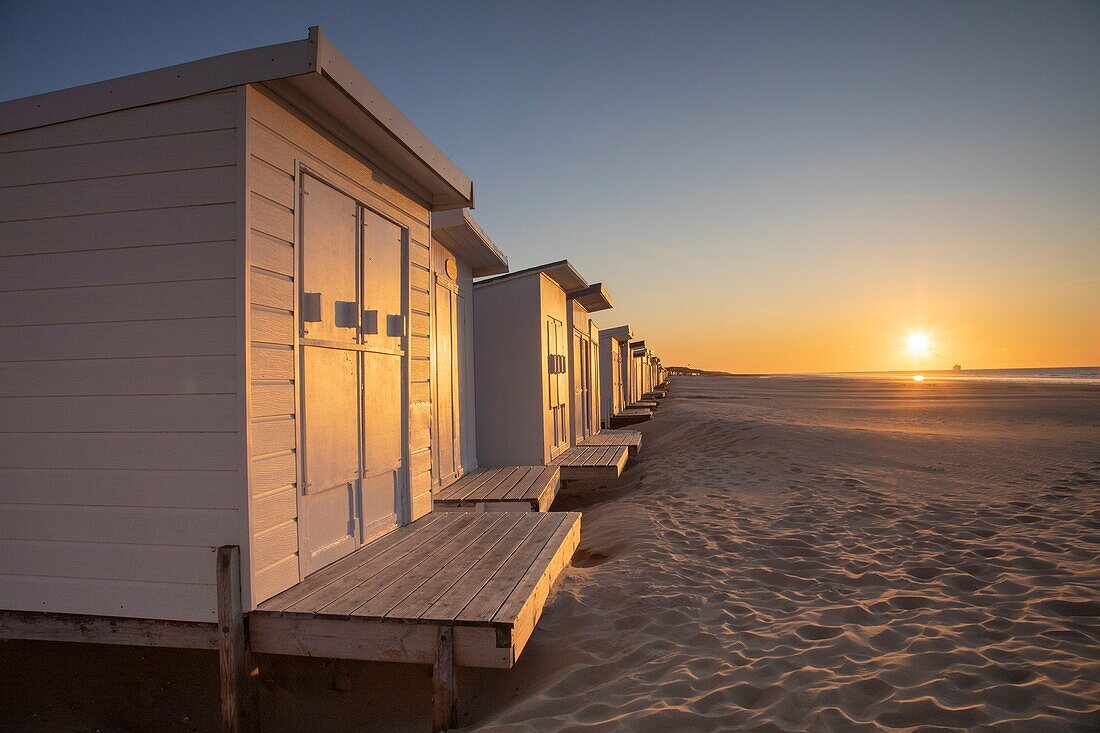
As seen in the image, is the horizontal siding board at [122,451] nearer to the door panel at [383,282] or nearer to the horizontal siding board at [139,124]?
the door panel at [383,282]

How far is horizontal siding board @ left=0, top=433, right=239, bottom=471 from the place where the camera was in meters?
3.08

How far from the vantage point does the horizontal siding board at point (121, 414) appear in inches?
121

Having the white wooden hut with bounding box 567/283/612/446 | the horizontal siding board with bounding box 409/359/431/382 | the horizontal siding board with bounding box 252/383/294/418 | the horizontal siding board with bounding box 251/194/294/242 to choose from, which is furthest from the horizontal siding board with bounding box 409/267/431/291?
the white wooden hut with bounding box 567/283/612/446

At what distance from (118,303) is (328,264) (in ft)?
3.84

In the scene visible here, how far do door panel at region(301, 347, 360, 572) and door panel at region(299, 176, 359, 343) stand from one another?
181mm

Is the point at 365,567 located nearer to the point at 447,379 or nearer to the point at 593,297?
the point at 447,379

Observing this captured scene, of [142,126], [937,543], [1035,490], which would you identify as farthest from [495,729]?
[1035,490]

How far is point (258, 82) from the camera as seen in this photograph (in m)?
3.16

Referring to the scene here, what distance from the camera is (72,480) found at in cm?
327

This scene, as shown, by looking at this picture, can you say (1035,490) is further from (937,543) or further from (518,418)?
(518,418)

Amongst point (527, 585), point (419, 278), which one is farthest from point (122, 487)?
point (419, 278)

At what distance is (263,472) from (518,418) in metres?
6.14

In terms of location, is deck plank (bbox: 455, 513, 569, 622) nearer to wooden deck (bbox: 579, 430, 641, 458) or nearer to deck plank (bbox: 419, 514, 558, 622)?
deck plank (bbox: 419, 514, 558, 622)

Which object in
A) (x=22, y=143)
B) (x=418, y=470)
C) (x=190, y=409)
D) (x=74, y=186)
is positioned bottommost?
(x=418, y=470)
